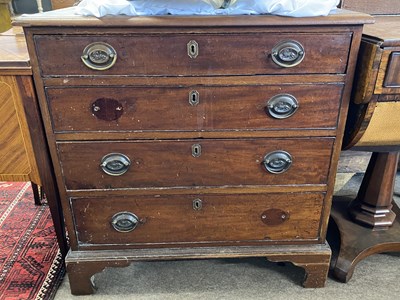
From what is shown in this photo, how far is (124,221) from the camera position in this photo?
1.23 m

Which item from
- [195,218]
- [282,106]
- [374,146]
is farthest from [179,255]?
[374,146]

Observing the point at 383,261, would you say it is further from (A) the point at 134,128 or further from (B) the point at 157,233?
(A) the point at 134,128

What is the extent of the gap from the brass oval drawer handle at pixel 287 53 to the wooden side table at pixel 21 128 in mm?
685

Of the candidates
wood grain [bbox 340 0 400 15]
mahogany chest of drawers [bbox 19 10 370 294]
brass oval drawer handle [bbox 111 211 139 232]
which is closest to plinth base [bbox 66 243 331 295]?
mahogany chest of drawers [bbox 19 10 370 294]

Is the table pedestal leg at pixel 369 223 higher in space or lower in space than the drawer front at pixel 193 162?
lower

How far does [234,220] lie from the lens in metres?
1.25

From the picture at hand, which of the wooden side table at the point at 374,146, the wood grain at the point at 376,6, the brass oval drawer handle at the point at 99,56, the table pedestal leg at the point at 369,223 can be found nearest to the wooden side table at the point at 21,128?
the brass oval drawer handle at the point at 99,56

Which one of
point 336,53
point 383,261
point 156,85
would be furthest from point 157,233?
point 383,261

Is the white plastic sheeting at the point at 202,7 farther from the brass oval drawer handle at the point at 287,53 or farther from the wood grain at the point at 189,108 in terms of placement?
the wood grain at the point at 189,108

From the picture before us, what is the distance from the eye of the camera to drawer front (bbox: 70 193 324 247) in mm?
1212

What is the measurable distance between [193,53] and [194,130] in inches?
8.7

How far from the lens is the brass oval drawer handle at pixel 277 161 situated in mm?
1131

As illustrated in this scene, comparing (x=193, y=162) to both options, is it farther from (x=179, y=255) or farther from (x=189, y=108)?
(x=179, y=255)

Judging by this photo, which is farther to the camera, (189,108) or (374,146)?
Answer: (374,146)
